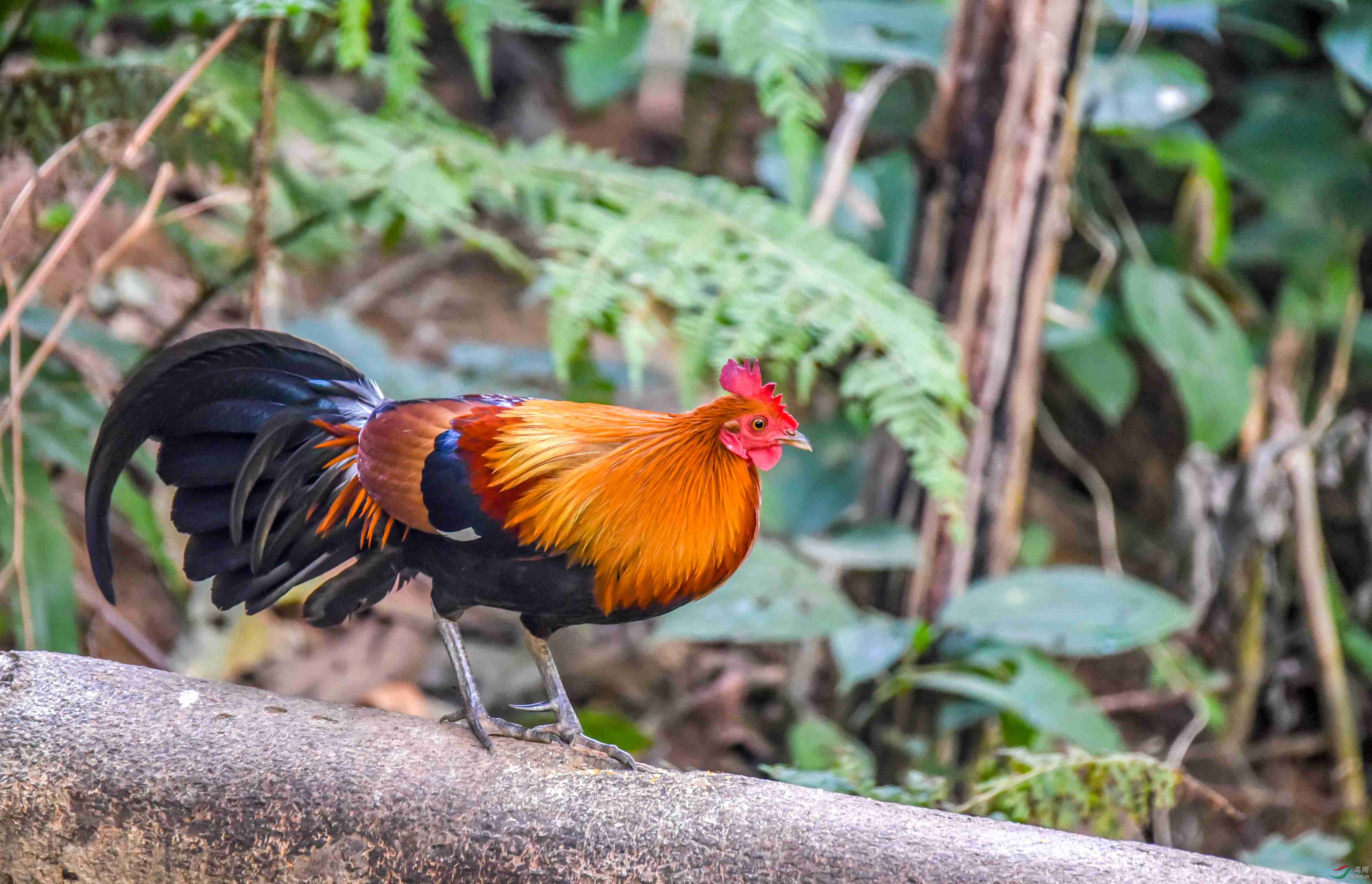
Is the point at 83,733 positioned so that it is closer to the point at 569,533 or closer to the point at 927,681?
the point at 569,533

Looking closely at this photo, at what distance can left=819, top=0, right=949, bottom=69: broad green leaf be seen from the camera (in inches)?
100

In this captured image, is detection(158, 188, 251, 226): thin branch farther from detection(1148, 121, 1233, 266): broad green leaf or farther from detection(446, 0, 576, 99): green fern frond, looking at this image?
detection(1148, 121, 1233, 266): broad green leaf

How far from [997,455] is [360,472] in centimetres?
151

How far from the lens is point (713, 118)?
15.0 ft

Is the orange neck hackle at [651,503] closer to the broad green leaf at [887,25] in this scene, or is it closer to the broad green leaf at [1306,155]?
the broad green leaf at [887,25]

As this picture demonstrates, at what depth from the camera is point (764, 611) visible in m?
2.12

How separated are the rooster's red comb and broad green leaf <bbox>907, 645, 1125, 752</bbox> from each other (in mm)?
1111

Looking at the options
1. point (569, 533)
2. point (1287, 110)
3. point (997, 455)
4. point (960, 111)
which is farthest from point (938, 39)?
point (569, 533)

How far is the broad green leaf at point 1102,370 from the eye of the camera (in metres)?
3.09

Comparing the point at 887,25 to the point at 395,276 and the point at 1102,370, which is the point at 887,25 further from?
the point at 395,276

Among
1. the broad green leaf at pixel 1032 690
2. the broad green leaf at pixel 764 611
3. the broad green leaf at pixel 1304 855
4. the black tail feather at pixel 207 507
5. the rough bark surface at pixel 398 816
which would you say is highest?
→ the black tail feather at pixel 207 507

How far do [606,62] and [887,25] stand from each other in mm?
1212

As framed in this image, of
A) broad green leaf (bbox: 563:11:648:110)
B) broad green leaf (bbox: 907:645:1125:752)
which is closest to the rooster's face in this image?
broad green leaf (bbox: 907:645:1125:752)

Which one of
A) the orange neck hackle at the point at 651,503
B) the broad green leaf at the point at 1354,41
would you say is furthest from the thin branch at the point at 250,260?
the broad green leaf at the point at 1354,41
